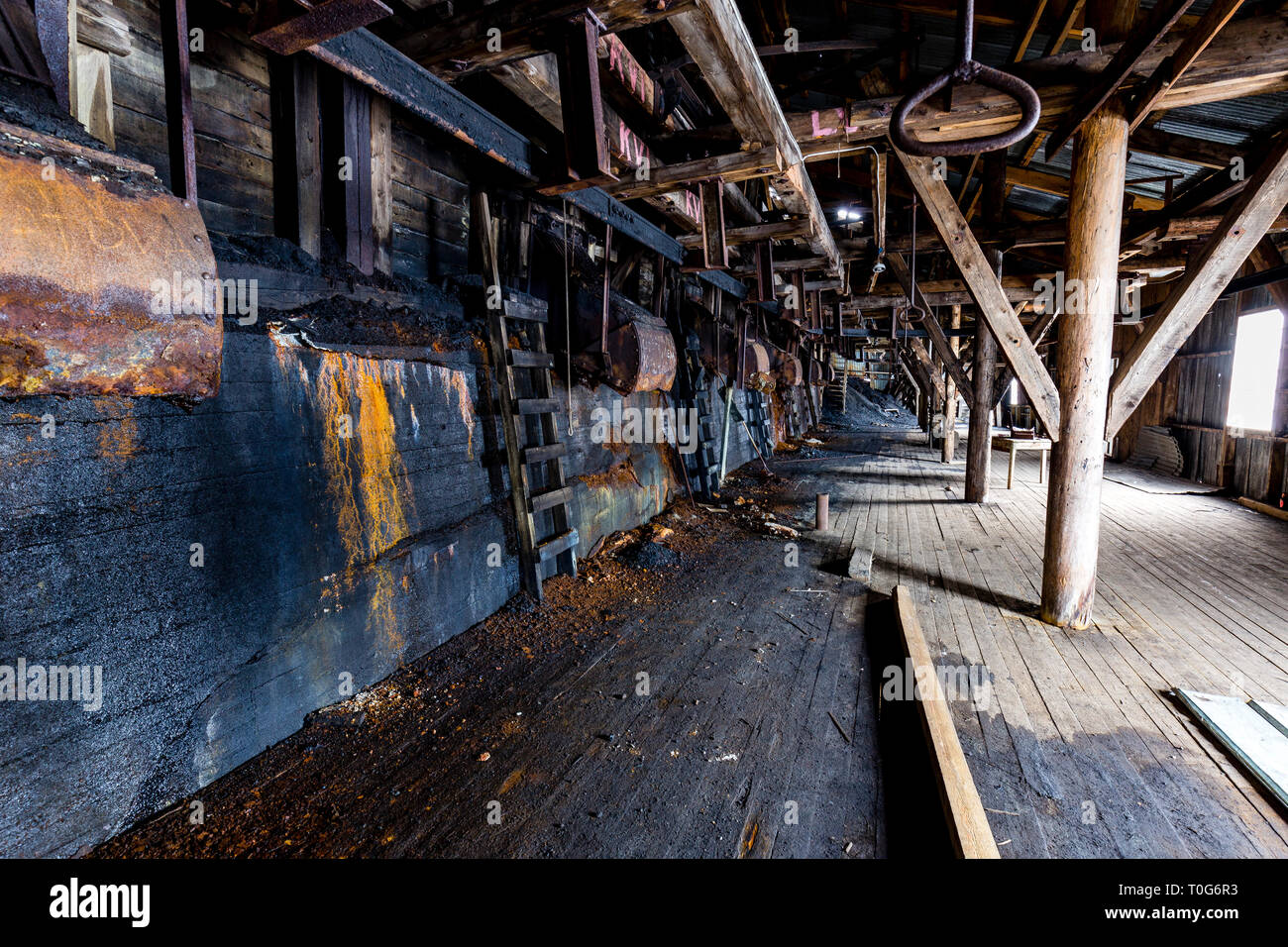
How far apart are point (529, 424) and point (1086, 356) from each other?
4.02m

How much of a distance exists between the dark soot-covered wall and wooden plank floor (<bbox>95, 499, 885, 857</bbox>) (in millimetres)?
214

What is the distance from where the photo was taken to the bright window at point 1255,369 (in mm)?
9352

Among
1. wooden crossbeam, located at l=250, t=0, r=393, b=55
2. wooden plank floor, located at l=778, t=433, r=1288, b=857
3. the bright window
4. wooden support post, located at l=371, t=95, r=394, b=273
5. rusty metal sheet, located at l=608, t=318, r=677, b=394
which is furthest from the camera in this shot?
the bright window

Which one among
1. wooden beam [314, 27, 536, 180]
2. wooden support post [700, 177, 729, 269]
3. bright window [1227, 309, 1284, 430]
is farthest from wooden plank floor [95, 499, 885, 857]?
bright window [1227, 309, 1284, 430]

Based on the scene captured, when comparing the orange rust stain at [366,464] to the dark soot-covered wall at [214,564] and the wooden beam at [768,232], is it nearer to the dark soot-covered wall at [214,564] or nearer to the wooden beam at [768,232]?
the dark soot-covered wall at [214,564]

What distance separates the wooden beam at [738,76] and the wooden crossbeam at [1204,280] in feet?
8.59

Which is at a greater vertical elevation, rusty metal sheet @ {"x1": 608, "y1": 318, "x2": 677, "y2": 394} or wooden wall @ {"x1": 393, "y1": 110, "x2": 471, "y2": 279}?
wooden wall @ {"x1": 393, "y1": 110, "x2": 471, "y2": 279}

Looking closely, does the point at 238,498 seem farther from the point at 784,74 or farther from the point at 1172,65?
the point at 784,74

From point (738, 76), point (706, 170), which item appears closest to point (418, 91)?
point (738, 76)

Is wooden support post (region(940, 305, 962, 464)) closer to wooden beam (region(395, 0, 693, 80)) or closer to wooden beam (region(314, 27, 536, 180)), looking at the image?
wooden beam (region(314, 27, 536, 180))

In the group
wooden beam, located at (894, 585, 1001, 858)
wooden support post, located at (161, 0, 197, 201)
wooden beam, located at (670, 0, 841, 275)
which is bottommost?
wooden beam, located at (894, 585, 1001, 858)

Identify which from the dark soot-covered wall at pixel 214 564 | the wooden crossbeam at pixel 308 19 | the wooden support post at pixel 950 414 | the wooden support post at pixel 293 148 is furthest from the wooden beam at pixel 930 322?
the wooden crossbeam at pixel 308 19

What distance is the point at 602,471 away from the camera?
614cm

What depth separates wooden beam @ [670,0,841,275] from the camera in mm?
2455
